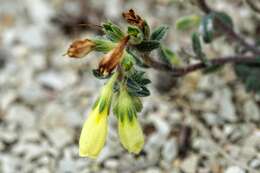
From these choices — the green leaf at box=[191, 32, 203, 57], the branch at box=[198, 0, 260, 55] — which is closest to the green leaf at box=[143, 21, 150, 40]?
the green leaf at box=[191, 32, 203, 57]

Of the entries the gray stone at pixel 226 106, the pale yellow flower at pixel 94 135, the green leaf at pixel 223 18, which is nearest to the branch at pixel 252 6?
the green leaf at pixel 223 18

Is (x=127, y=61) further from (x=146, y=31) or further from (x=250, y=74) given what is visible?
(x=250, y=74)

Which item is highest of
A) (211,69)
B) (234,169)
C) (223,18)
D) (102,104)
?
(223,18)

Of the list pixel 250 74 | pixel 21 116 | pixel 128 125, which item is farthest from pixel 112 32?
pixel 21 116

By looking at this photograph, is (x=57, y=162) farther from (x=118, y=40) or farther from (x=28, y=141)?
(x=118, y=40)

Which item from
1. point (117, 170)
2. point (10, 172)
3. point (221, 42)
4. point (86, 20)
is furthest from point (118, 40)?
point (86, 20)

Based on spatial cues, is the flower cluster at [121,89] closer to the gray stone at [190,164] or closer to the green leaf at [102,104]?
the green leaf at [102,104]

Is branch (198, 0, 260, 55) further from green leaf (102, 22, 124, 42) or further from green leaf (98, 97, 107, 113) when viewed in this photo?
green leaf (98, 97, 107, 113)
